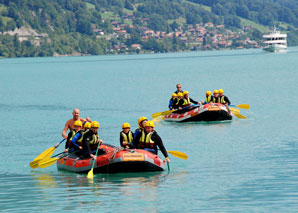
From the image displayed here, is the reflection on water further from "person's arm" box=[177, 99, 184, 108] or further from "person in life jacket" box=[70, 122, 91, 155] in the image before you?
"person's arm" box=[177, 99, 184, 108]

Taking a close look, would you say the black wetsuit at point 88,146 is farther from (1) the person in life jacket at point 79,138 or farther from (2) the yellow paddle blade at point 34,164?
(2) the yellow paddle blade at point 34,164

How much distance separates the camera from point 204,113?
3978cm

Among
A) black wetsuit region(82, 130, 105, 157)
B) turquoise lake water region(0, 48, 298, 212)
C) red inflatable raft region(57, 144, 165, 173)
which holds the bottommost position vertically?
turquoise lake water region(0, 48, 298, 212)

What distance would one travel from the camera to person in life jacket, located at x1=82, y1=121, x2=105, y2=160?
2364 cm

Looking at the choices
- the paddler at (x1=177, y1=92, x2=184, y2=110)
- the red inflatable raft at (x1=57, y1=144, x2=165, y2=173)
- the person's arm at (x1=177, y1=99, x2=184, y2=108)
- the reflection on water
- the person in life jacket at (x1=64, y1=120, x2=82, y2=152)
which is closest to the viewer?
the reflection on water

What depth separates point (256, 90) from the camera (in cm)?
7569

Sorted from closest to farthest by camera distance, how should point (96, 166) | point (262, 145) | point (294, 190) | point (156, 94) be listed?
point (294, 190) < point (96, 166) < point (262, 145) < point (156, 94)

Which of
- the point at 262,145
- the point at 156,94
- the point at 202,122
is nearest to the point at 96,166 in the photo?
the point at 262,145

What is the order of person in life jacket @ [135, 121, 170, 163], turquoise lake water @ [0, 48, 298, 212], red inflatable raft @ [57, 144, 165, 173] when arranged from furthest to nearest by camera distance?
person in life jacket @ [135, 121, 170, 163] → red inflatable raft @ [57, 144, 165, 173] → turquoise lake water @ [0, 48, 298, 212]

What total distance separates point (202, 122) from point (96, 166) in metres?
18.1

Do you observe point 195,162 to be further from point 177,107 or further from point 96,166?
point 177,107

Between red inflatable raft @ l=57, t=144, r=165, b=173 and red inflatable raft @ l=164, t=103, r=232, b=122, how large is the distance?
1563 centimetres

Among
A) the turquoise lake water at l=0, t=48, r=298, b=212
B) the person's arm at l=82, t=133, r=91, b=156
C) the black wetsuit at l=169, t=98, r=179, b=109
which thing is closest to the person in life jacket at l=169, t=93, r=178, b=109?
the black wetsuit at l=169, t=98, r=179, b=109

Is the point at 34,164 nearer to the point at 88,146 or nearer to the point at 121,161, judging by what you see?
the point at 88,146
